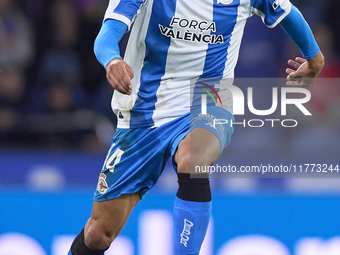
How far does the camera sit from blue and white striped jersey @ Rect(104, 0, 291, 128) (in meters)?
2.58

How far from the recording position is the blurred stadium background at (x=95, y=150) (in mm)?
3520

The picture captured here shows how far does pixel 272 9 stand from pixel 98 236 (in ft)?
4.75

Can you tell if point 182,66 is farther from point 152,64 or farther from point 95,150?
point 95,150

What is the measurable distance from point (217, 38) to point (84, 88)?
2700 millimetres

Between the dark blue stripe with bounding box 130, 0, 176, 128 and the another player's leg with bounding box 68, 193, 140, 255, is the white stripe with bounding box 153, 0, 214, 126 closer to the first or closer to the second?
the dark blue stripe with bounding box 130, 0, 176, 128

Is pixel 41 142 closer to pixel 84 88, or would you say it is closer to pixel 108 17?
pixel 84 88

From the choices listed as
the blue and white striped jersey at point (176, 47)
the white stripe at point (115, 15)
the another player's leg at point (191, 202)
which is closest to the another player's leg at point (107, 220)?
the blue and white striped jersey at point (176, 47)

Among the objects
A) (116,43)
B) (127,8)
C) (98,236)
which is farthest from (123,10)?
(98,236)

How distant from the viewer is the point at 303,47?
9.39 ft

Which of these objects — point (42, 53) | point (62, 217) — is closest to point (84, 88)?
point (42, 53)

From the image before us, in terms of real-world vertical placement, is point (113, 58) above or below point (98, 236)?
above

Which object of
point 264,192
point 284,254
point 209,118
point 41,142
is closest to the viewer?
point 209,118

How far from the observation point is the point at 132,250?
3.47 meters

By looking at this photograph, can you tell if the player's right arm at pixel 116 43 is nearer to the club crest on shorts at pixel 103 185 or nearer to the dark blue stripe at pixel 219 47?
the dark blue stripe at pixel 219 47
